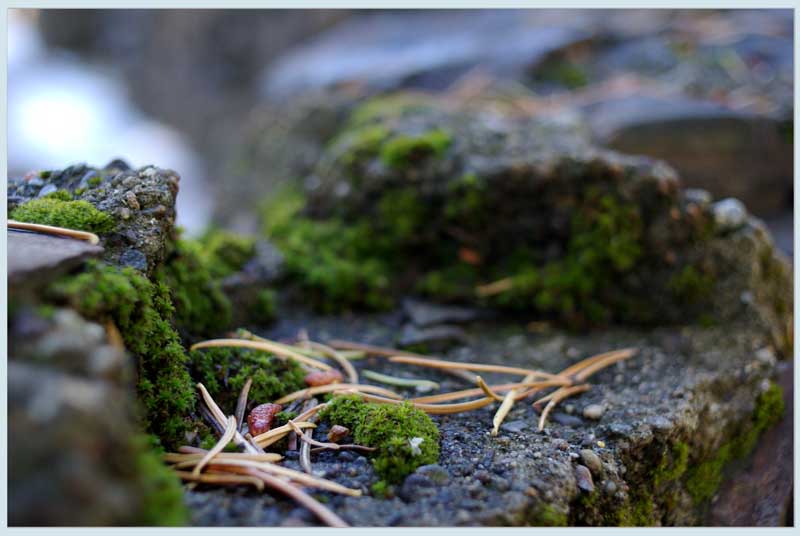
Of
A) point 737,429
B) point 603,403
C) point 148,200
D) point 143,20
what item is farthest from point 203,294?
point 143,20

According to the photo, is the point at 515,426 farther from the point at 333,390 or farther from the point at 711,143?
the point at 711,143

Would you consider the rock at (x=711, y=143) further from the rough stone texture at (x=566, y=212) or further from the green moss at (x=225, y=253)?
the green moss at (x=225, y=253)

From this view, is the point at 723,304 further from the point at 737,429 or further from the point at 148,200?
the point at 148,200

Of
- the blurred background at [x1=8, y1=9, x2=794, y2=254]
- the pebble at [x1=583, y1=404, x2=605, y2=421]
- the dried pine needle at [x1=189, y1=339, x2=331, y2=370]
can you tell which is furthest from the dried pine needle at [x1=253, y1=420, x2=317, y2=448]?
the blurred background at [x1=8, y1=9, x2=794, y2=254]

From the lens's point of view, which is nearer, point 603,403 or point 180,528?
point 180,528

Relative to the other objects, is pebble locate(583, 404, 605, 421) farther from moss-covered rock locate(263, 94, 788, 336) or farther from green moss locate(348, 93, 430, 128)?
green moss locate(348, 93, 430, 128)

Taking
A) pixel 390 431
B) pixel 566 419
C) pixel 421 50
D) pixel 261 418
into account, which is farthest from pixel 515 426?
pixel 421 50

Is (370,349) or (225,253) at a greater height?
(225,253)
